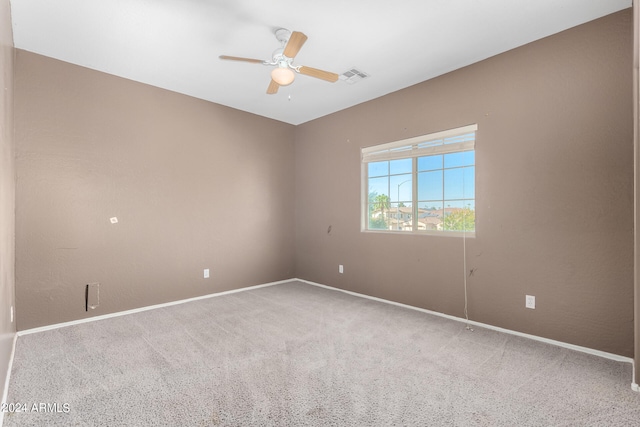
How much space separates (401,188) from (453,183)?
0.65 metres

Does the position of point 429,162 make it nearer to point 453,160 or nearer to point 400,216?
point 453,160

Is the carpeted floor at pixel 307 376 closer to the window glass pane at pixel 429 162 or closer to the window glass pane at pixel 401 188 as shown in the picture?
the window glass pane at pixel 401 188

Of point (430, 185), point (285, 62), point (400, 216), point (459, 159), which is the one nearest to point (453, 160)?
point (459, 159)

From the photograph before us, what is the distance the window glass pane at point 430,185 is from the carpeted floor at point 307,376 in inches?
52.7

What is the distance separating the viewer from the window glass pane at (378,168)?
3.91 meters

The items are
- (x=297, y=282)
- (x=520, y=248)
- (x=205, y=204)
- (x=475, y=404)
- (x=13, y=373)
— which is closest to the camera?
(x=475, y=404)

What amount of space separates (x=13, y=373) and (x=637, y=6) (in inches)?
181

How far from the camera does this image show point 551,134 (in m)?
2.56

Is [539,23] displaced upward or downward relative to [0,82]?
upward

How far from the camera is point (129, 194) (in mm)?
3396

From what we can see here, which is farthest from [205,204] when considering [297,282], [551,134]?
[551,134]

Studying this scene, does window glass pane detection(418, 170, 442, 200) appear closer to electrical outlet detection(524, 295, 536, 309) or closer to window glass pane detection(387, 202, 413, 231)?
window glass pane detection(387, 202, 413, 231)

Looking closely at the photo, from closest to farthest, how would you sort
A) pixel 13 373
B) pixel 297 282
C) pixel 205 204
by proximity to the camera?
pixel 13 373
pixel 205 204
pixel 297 282

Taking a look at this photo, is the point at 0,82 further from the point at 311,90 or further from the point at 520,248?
the point at 520,248
